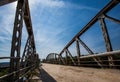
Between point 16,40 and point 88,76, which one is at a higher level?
point 16,40

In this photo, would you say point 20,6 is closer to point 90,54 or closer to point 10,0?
point 10,0

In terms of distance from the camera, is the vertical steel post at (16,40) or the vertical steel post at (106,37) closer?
the vertical steel post at (16,40)

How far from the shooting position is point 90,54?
30.9 feet

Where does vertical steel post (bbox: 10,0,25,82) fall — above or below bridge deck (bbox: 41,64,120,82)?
above

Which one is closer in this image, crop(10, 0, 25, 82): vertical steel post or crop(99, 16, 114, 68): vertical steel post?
crop(10, 0, 25, 82): vertical steel post

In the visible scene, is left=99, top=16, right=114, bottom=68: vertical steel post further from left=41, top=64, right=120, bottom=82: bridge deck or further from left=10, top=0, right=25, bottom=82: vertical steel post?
left=10, top=0, right=25, bottom=82: vertical steel post

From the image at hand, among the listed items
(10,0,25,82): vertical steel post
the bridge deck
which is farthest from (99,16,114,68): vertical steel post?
(10,0,25,82): vertical steel post

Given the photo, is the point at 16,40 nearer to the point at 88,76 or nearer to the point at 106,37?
the point at 88,76

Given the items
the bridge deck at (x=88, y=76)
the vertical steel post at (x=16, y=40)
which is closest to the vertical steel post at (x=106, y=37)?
the bridge deck at (x=88, y=76)

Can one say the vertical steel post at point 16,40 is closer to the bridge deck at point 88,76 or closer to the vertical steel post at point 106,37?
the bridge deck at point 88,76

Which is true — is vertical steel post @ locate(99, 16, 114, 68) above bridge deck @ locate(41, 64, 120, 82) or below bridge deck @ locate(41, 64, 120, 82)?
above

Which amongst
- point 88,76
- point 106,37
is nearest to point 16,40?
point 88,76

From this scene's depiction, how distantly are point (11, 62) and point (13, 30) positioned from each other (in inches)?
47.8

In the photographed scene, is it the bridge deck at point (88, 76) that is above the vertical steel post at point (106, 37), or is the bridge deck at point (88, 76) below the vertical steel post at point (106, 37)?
below
